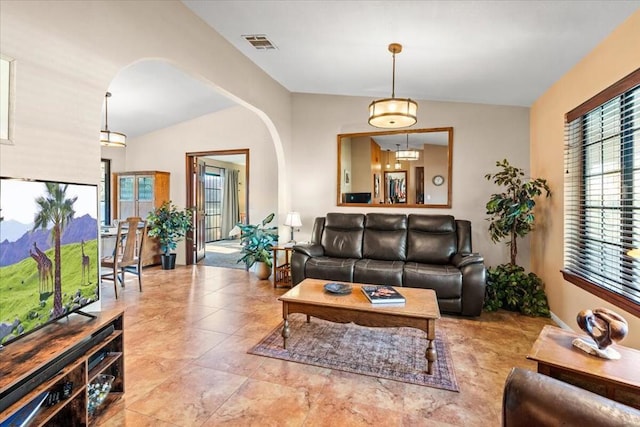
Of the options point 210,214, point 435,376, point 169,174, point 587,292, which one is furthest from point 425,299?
point 210,214

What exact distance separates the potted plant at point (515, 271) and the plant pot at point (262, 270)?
3.00 m

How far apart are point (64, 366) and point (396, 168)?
165 inches

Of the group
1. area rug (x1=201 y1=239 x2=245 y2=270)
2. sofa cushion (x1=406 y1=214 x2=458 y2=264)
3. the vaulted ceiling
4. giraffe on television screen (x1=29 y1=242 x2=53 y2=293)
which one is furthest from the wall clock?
giraffe on television screen (x1=29 y1=242 x2=53 y2=293)

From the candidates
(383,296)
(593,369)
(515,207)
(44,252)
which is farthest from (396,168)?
(44,252)

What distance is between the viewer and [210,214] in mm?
9211

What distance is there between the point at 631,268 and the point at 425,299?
4.61 ft

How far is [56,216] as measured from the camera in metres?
1.67

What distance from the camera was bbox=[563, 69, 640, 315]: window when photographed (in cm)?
226

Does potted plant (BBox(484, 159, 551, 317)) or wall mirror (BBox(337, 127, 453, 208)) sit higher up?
wall mirror (BBox(337, 127, 453, 208))

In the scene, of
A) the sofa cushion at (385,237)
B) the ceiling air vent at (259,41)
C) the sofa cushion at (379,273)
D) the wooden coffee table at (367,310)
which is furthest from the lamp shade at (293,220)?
the ceiling air vent at (259,41)

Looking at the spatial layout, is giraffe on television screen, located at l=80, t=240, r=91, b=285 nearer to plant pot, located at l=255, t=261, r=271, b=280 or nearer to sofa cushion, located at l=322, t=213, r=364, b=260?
sofa cushion, located at l=322, t=213, r=364, b=260

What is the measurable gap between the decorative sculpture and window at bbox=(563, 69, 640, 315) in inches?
31.2

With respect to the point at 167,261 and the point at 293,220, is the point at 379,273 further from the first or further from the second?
the point at 167,261

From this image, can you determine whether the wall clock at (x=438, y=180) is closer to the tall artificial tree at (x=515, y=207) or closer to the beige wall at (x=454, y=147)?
the beige wall at (x=454, y=147)
